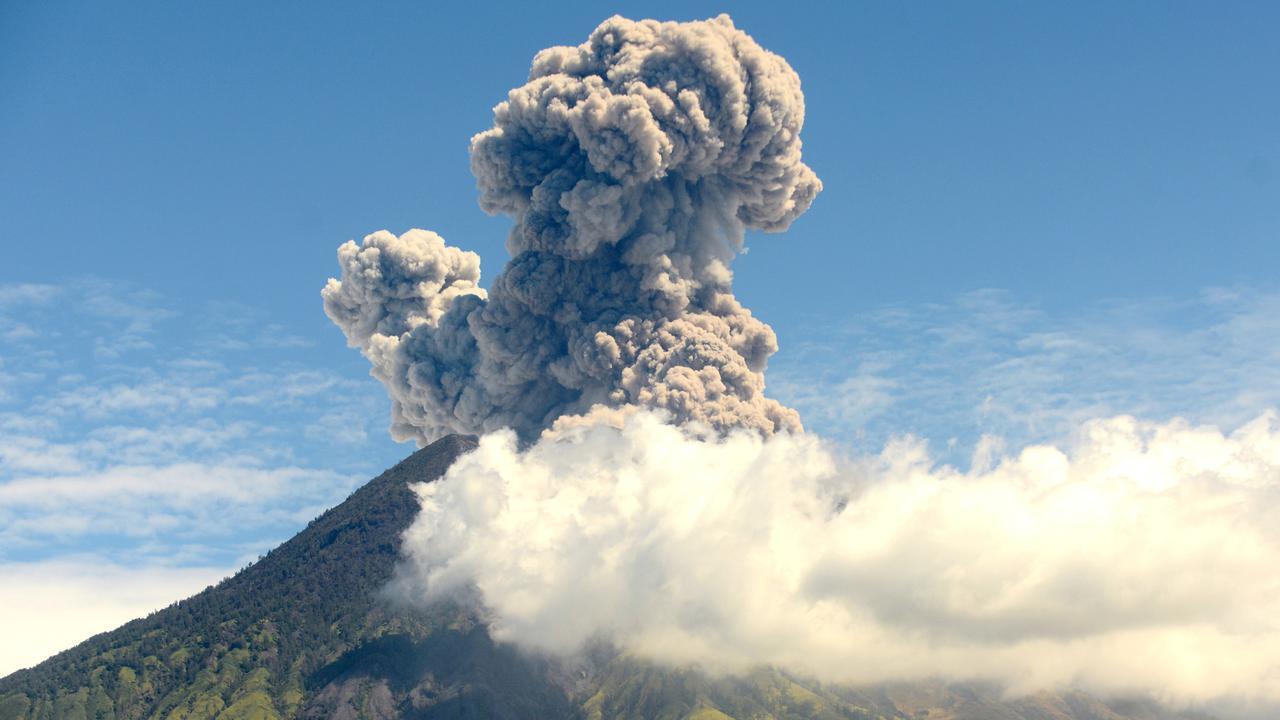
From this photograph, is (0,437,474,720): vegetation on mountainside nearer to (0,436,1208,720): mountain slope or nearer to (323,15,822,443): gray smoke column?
(0,436,1208,720): mountain slope

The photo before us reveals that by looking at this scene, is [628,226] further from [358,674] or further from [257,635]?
[257,635]

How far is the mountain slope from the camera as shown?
119688mm

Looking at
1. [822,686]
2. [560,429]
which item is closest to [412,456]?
[822,686]

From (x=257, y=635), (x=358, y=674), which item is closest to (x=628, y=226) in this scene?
(x=358, y=674)

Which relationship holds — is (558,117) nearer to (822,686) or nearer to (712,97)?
(712,97)

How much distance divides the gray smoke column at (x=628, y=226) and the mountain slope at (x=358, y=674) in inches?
1577

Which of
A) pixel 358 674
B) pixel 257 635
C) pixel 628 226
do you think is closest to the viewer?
pixel 628 226

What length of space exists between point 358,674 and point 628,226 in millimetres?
66491

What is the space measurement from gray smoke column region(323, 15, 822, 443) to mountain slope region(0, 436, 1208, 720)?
40.1m

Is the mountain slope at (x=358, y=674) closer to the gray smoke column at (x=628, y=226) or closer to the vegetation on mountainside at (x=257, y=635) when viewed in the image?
the vegetation on mountainside at (x=257, y=635)

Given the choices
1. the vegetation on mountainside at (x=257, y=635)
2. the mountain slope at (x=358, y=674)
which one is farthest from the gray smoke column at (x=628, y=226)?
the vegetation on mountainside at (x=257, y=635)

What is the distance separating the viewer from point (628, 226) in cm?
9412

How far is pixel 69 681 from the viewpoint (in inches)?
4862

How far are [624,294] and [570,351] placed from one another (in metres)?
7.00
